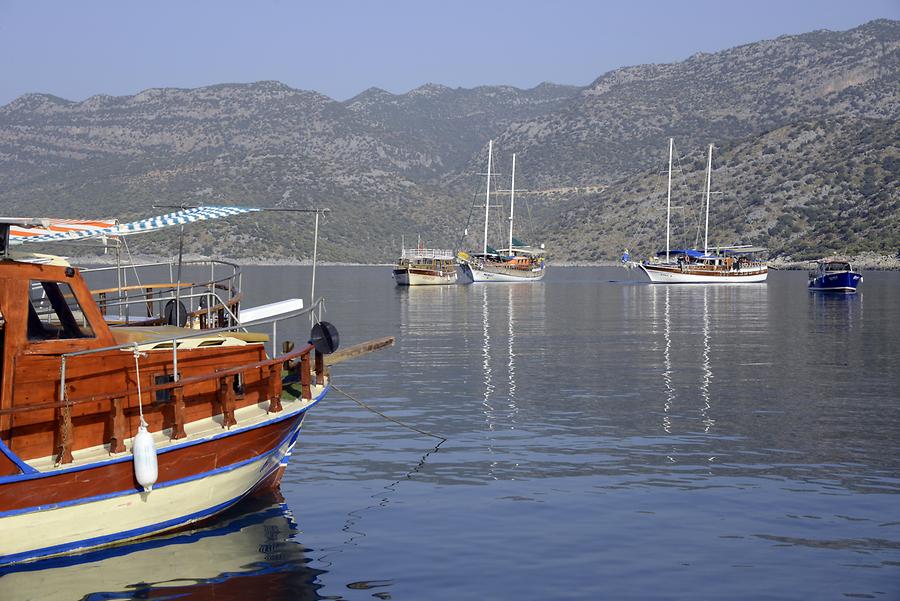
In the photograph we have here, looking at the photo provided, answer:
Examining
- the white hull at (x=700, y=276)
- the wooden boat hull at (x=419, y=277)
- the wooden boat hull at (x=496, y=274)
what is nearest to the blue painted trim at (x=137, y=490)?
the wooden boat hull at (x=419, y=277)

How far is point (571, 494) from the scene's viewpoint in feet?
55.2

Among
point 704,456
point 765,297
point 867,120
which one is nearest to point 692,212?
point 867,120

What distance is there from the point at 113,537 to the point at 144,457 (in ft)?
4.25

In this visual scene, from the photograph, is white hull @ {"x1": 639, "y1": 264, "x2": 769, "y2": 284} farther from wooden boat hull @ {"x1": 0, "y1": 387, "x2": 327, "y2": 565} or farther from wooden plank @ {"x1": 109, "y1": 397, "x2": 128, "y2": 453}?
wooden plank @ {"x1": 109, "y1": 397, "x2": 128, "y2": 453}

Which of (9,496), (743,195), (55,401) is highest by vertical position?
(743,195)

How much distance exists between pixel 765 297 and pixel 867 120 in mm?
124704

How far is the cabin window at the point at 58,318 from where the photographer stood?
45.8 ft

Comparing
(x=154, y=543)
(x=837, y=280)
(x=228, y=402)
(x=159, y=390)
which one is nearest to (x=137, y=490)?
(x=154, y=543)

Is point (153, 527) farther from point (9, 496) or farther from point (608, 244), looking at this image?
point (608, 244)

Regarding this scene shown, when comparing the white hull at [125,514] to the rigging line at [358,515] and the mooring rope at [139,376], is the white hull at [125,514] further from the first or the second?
the rigging line at [358,515]

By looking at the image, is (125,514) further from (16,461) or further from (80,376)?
(80,376)

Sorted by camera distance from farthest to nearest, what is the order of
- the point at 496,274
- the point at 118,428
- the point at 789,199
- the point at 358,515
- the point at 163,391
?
the point at 789,199 < the point at 496,274 < the point at 358,515 < the point at 163,391 < the point at 118,428

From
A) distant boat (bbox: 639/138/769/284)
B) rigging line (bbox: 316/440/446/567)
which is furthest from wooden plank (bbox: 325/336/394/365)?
distant boat (bbox: 639/138/769/284)

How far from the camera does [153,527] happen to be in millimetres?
14273
